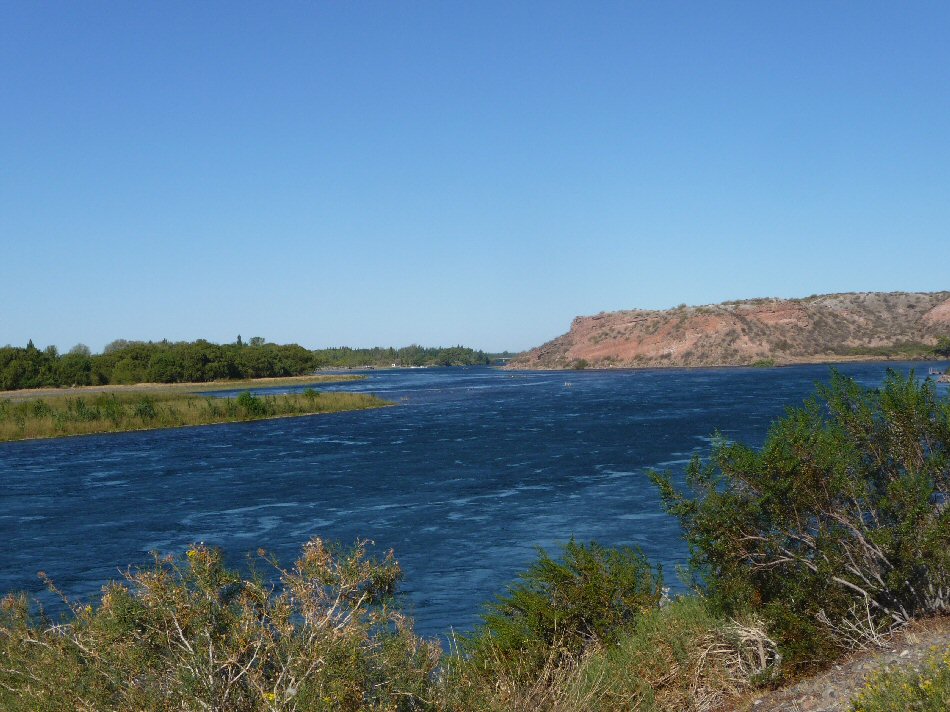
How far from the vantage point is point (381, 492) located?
32.0 m

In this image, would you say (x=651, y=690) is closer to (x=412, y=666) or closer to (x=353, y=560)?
Answer: (x=412, y=666)

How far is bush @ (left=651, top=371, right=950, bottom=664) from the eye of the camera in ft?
29.7

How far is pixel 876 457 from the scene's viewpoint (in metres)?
10.6

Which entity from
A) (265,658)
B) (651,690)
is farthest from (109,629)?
(651,690)

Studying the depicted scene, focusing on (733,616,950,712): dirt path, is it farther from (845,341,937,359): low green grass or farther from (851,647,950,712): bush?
(845,341,937,359): low green grass

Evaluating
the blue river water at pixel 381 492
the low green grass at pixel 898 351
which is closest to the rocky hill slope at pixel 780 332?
the low green grass at pixel 898 351

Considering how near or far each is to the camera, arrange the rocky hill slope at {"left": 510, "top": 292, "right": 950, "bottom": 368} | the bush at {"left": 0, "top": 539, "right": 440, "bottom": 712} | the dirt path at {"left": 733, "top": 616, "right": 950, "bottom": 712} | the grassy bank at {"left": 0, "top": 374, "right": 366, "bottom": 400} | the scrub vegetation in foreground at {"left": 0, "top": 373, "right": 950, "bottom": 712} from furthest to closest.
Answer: the rocky hill slope at {"left": 510, "top": 292, "right": 950, "bottom": 368}
the grassy bank at {"left": 0, "top": 374, "right": 366, "bottom": 400}
the dirt path at {"left": 733, "top": 616, "right": 950, "bottom": 712}
the scrub vegetation in foreground at {"left": 0, "top": 373, "right": 950, "bottom": 712}
the bush at {"left": 0, "top": 539, "right": 440, "bottom": 712}

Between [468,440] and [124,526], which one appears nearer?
[124,526]

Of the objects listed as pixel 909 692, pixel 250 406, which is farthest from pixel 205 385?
pixel 909 692

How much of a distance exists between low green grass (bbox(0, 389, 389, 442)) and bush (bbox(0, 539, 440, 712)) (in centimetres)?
5486

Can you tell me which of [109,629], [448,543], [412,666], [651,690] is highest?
[109,629]

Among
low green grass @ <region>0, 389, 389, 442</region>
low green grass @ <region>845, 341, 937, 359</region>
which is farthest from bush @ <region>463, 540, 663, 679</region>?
low green grass @ <region>845, 341, 937, 359</region>

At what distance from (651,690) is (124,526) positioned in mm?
22685

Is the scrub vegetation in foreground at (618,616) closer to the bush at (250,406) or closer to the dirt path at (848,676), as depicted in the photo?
the dirt path at (848,676)
